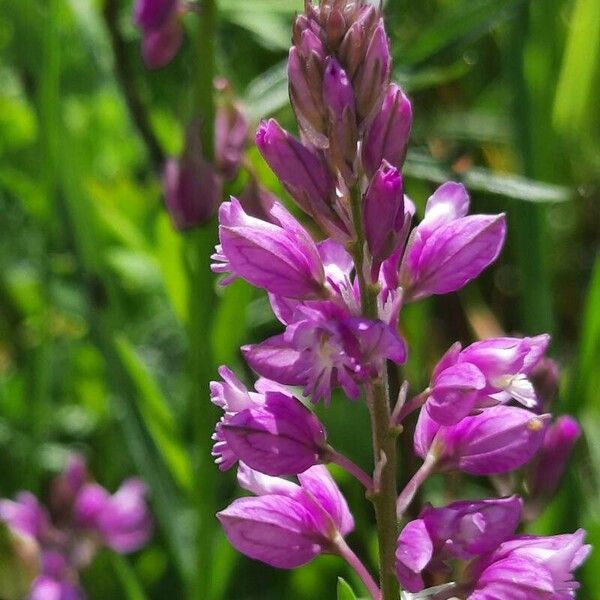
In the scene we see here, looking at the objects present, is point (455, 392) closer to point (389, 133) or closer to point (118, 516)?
point (389, 133)

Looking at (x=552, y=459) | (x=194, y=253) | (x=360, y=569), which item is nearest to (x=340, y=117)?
(x=360, y=569)

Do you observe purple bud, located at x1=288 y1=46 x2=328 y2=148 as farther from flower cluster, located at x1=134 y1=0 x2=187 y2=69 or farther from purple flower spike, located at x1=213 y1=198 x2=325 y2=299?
flower cluster, located at x1=134 y1=0 x2=187 y2=69

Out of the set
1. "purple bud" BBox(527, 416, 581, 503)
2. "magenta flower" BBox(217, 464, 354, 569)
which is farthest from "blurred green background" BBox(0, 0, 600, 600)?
"magenta flower" BBox(217, 464, 354, 569)

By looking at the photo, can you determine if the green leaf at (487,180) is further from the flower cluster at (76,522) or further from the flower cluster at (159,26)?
the flower cluster at (76,522)

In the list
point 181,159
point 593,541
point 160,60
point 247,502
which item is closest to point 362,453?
point 593,541

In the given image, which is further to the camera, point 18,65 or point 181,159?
point 18,65

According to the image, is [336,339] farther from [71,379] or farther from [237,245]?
[71,379]
